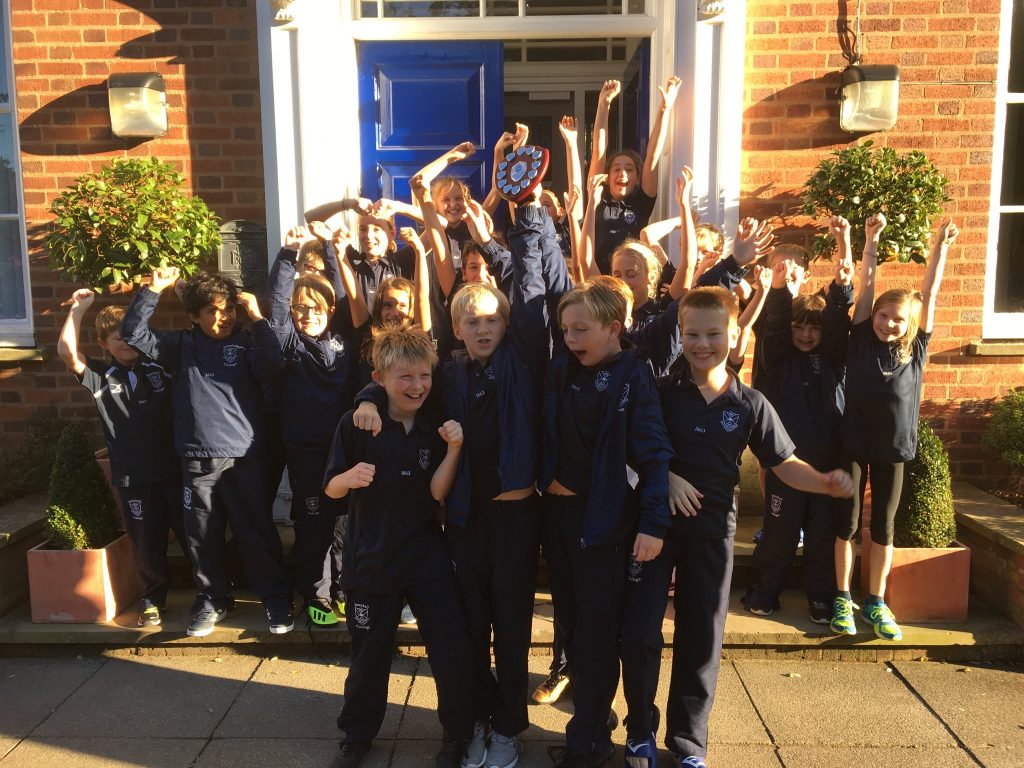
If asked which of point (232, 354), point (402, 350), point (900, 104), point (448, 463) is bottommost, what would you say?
point (448, 463)

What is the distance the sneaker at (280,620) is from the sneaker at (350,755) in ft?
2.93

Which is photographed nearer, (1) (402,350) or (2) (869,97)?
(1) (402,350)

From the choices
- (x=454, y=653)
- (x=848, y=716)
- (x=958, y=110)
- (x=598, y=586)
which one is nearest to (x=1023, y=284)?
(x=958, y=110)

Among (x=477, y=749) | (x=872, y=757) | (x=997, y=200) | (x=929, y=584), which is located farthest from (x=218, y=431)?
(x=997, y=200)

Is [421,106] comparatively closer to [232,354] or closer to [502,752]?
[232,354]

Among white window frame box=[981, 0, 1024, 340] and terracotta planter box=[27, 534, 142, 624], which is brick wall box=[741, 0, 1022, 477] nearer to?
white window frame box=[981, 0, 1024, 340]

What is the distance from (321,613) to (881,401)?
105 inches

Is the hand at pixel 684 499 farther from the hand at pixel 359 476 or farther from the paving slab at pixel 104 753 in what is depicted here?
the paving slab at pixel 104 753

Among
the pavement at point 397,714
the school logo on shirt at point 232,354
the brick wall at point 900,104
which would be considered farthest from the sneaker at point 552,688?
the brick wall at point 900,104

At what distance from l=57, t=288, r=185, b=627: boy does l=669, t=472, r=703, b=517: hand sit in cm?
240

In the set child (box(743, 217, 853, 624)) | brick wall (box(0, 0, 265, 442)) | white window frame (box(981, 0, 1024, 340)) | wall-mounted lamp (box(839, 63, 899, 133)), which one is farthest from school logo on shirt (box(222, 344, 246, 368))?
white window frame (box(981, 0, 1024, 340))

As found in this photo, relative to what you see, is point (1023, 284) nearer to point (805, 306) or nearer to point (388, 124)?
point (805, 306)

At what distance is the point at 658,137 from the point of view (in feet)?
14.6

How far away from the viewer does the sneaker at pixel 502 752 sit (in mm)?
2947
